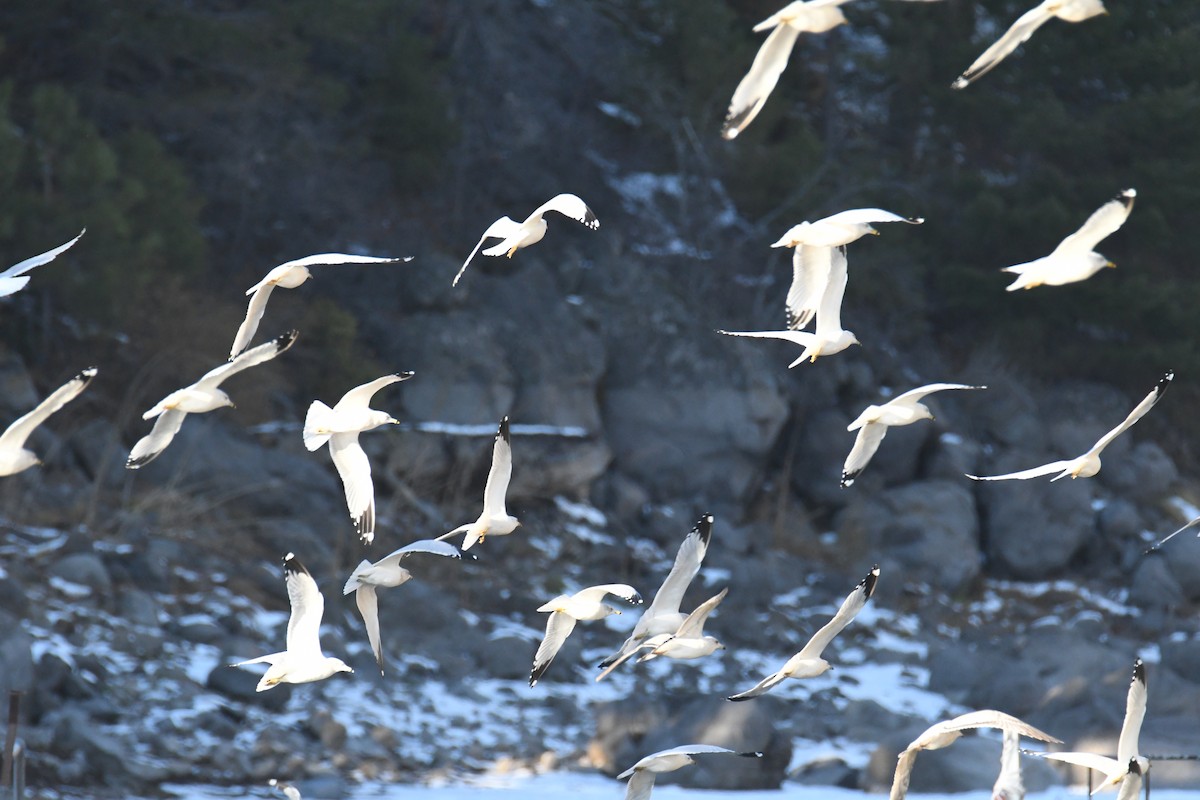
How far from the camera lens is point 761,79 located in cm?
441

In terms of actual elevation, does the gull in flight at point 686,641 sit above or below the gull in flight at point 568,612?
below

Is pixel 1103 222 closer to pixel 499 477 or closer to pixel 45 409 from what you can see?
pixel 499 477

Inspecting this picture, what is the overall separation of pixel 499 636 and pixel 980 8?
1079 centimetres

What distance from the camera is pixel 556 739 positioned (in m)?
9.59

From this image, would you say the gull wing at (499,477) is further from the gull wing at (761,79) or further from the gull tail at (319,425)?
the gull wing at (761,79)

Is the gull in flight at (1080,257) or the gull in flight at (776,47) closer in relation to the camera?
the gull in flight at (776,47)

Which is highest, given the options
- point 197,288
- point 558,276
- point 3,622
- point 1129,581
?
point 3,622

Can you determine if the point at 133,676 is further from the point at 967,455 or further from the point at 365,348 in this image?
the point at 967,455

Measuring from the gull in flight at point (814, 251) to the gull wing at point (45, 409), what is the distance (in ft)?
6.49

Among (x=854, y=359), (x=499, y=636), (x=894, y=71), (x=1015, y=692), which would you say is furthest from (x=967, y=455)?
(x=499, y=636)

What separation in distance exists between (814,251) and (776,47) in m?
1.09

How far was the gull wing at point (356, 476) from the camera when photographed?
16.5ft

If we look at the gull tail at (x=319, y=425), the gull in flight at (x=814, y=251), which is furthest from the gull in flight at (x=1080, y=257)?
the gull tail at (x=319, y=425)

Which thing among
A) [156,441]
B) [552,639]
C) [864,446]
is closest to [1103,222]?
[864,446]
